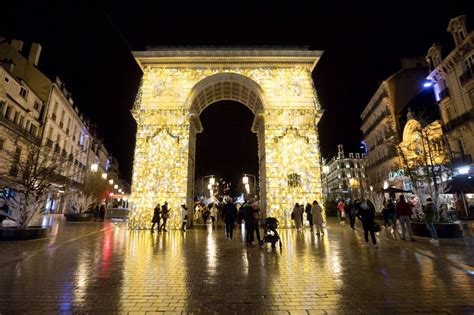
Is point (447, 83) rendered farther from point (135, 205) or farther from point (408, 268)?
point (135, 205)

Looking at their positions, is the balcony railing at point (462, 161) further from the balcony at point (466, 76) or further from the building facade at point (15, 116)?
the building facade at point (15, 116)

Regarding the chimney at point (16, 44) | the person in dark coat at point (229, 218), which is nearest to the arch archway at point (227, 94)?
the person in dark coat at point (229, 218)

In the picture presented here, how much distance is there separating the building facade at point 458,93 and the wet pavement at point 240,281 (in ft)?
56.4

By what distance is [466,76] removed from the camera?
20.6 m

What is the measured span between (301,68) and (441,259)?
1518 centimetres

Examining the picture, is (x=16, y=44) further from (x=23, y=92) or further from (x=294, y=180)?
(x=294, y=180)

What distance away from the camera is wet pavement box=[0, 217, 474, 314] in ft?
12.8

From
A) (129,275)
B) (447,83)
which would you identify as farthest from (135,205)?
(447,83)

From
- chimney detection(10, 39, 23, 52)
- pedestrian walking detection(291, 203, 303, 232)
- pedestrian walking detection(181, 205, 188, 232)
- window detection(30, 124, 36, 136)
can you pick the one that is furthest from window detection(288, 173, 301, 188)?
chimney detection(10, 39, 23, 52)

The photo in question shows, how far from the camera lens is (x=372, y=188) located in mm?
38438

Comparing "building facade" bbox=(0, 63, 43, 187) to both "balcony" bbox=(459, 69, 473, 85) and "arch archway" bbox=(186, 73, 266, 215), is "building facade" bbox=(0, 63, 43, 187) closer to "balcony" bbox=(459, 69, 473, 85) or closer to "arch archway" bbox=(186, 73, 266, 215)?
"arch archway" bbox=(186, 73, 266, 215)

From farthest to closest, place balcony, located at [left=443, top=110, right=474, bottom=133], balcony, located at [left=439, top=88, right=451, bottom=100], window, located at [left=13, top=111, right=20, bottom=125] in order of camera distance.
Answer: balcony, located at [left=439, top=88, right=451, bottom=100]
window, located at [left=13, top=111, right=20, bottom=125]
balcony, located at [left=443, top=110, right=474, bottom=133]

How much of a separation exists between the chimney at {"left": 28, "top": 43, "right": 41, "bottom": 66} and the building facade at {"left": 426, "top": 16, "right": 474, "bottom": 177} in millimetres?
40625

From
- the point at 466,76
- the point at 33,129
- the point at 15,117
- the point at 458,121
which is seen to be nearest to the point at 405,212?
the point at 458,121
